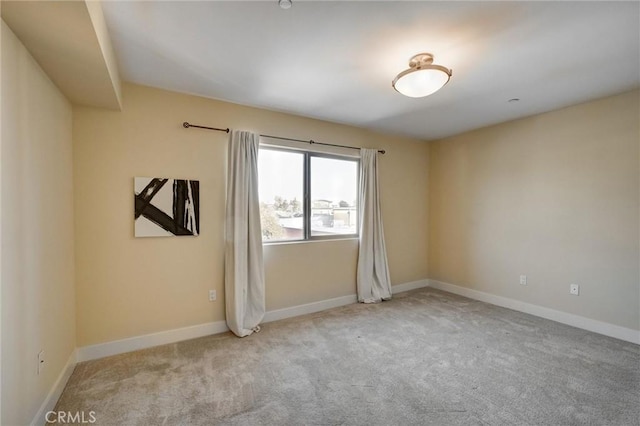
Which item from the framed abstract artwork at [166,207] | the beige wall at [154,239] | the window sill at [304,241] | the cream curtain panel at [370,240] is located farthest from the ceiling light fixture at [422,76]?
the framed abstract artwork at [166,207]

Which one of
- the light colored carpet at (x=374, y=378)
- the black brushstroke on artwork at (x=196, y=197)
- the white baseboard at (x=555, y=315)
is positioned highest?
the black brushstroke on artwork at (x=196, y=197)

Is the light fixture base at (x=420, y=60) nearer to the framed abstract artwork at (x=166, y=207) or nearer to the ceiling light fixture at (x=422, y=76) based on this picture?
the ceiling light fixture at (x=422, y=76)

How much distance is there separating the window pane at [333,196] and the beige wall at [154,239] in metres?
0.37

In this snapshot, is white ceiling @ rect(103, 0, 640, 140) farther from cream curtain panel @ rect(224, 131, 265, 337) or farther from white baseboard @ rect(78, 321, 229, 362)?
white baseboard @ rect(78, 321, 229, 362)

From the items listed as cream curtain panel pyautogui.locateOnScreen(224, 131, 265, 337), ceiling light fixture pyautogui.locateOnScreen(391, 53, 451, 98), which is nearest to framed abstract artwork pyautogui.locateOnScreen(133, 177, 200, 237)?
cream curtain panel pyautogui.locateOnScreen(224, 131, 265, 337)

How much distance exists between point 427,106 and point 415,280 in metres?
2.91

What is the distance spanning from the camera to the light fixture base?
222 cm

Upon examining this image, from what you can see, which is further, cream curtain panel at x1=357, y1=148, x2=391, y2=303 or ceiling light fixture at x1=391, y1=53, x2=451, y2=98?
cream curtain panel at x1=357, y1=148, x2=391, y2=303

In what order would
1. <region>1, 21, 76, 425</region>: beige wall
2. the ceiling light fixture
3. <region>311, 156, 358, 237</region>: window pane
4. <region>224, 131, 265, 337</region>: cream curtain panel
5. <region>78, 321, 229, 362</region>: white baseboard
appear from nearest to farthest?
<region>1, 21, 76, 425</region>: beige wall, the ceiling light fixture, <region>78, 321, 229, 362</region>: white baseboard, <region>224, 131, 265, 337</region>: cream curtain panel, <region>311, 156, 358, 237</region>: window pane

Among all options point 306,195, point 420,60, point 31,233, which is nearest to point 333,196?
point 306,195

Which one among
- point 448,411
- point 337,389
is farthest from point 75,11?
point 448,411

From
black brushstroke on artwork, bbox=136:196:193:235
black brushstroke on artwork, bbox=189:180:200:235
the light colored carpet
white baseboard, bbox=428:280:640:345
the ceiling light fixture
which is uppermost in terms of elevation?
the ceiling light fixture

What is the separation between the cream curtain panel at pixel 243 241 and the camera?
Answer: 3.05 metres

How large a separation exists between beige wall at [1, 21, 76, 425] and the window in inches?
71.5
